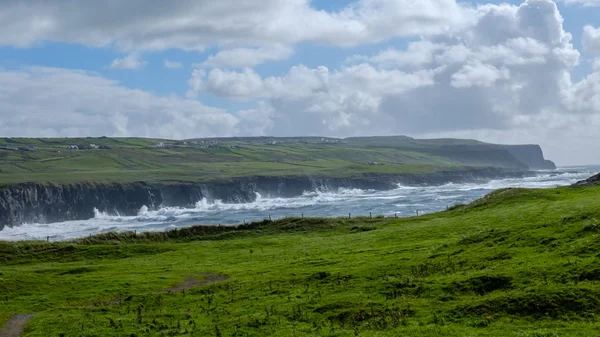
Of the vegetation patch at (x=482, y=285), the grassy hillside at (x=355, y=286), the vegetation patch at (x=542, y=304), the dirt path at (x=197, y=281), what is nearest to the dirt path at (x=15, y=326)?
the grassy hillside at (x=355, y=286)

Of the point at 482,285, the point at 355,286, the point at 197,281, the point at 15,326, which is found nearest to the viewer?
the point at 482,285

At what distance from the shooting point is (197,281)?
156 ft

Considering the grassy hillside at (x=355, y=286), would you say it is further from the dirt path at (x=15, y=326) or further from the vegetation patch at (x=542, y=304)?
the dirt path at (x=15, y=326)

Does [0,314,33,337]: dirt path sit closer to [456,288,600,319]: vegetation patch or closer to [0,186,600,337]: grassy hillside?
[0,186,600,337]: grassy hillside

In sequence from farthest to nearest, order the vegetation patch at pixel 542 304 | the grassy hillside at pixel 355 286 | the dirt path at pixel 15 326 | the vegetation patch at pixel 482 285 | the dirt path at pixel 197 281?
the dirt path at pixel 197 281, the dirt path at pixel 15 326, the vegetation patch at pixel 482 285, the grassy hillside at pixel 355 286, the vegetation patch at pixel 542 304

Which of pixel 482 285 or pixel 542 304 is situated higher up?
pixel 482 285

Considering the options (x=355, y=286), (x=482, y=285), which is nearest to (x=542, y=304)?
(x=482, y=285)

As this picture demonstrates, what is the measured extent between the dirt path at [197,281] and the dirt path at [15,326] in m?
9.96

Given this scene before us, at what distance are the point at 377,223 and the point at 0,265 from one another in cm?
4424

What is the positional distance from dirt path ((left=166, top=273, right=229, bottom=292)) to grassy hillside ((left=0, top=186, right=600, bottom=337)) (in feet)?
0.35

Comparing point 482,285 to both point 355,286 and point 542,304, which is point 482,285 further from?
point 355,286

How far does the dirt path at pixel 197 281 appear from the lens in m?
44.9

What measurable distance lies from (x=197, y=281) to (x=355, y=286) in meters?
16.5

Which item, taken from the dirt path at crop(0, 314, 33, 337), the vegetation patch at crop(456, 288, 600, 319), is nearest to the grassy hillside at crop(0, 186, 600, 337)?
the vegetation patch at crop(456, 288, 600, 319)
